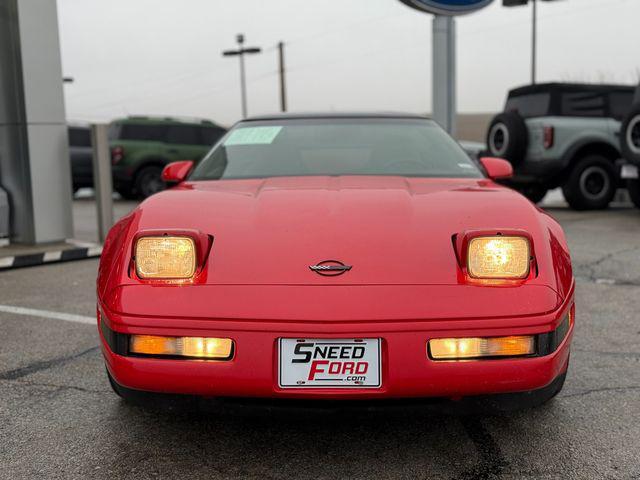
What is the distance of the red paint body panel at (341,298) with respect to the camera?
195 cm

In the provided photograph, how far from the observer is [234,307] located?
1988 millimetres

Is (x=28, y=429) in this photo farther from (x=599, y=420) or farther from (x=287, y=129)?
(x=599, y=420)

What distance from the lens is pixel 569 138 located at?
1036cm

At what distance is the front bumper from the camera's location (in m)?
1.94

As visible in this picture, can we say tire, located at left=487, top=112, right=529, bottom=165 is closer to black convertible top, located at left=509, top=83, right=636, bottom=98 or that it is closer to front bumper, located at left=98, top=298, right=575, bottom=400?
black convertible top, located at left=509, top=83, right=636, bottom=98

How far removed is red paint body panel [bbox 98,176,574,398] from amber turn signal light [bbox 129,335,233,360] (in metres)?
0.03

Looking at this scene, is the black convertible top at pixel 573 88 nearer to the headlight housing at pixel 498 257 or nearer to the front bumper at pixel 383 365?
the headlight housing at pixel 498 257

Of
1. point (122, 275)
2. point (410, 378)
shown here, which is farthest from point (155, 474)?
point (410, 378)

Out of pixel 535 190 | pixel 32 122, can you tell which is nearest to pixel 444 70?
pixel 535 190

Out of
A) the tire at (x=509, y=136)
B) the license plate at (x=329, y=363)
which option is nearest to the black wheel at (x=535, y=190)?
the tire at (x=509, y=136)

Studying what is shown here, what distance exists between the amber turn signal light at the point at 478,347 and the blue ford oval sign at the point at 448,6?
7530 mm

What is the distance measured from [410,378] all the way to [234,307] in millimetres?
558

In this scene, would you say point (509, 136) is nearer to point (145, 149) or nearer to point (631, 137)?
point (631, 137)

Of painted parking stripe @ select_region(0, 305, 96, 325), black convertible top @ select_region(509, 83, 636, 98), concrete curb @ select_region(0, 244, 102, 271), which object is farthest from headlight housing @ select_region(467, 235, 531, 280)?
black convertible top @ select_region(509, 83, 636, 98)
